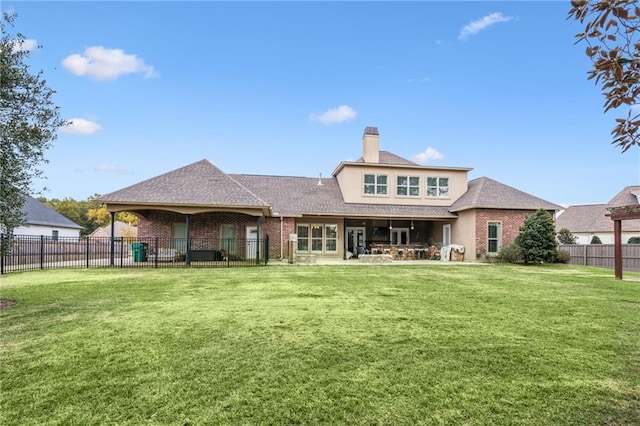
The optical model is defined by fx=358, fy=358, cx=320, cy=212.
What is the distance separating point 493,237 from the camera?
803 inches

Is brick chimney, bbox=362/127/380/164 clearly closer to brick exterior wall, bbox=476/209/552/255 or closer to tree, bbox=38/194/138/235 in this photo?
brick exterior wall, bbox=476/209/552/255

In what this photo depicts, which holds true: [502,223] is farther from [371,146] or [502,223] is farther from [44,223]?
[44,223]

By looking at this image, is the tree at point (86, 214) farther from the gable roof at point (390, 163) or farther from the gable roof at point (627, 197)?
the gable roof at point (627, 197)

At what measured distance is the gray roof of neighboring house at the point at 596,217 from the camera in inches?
1221

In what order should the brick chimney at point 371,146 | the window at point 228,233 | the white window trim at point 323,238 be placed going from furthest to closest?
the brick chimney at point 371,146 < the white window trim at point 323,238 < the window at point 228,233

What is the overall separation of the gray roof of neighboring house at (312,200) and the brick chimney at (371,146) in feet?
9.73

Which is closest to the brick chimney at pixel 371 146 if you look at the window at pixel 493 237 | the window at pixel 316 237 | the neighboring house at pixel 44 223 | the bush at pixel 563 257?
the window at pixel 316 237

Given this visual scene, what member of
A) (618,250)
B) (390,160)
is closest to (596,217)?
(390,160)

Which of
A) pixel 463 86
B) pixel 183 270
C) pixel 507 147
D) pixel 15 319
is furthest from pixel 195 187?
pixel 507 147

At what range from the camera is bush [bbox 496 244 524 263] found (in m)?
18.6

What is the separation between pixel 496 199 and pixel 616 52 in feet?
67.1

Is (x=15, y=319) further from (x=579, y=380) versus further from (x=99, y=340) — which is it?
(x=579, y=380)

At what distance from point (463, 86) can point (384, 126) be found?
6758 millimetres

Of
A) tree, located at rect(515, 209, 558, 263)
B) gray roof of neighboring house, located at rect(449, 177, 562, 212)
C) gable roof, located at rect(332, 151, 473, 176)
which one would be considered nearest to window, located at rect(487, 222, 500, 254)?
gray roof of neighboring house, located at rect(449, 177, 562, 212)
